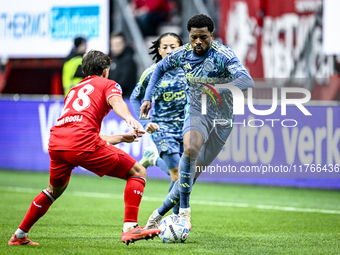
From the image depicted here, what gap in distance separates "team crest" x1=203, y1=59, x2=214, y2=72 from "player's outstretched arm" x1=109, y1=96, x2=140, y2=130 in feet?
3.64

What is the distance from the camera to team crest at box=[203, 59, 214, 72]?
5621 mm

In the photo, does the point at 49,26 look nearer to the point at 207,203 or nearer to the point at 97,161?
the point at 207,203

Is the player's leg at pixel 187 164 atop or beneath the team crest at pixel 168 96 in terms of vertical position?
beneath

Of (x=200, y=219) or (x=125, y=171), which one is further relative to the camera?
(x=200, y=219)

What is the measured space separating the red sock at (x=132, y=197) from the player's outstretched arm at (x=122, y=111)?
577 mm

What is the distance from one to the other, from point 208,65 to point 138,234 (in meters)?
1.91

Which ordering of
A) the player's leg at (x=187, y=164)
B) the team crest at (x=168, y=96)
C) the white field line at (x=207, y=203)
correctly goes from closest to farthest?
the player's leg at (x=187, y=164)
the team crest at (x=168, y=96)
the white field line at (x=207, y=203)

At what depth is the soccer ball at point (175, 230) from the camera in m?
5.38

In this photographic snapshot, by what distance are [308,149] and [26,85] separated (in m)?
9.90

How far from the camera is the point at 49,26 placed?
15906 millimetres

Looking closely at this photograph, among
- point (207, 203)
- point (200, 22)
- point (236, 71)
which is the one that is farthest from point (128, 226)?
point (207, 203)

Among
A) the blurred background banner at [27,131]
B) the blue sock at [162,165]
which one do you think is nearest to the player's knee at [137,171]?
the blue sock at [162,165]

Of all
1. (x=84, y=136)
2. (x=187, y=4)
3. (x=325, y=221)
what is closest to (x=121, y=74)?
(x=187, y=4)

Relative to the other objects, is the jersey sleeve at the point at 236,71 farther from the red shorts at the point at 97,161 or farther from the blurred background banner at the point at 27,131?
the blurred background banner at the point at 27,131
